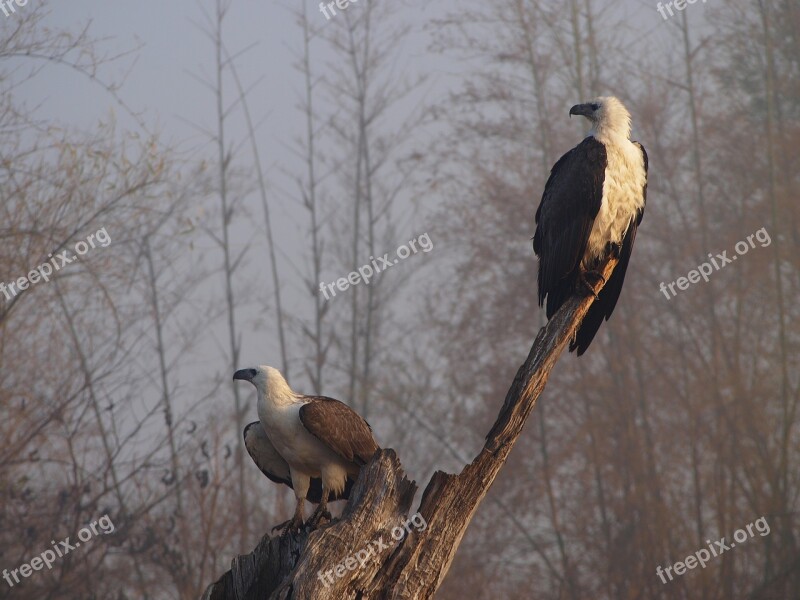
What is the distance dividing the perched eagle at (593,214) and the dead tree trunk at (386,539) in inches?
26.1

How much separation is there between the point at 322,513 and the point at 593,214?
1.71 meters

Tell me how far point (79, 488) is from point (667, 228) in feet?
22.8

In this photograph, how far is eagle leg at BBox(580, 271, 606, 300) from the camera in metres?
3.84

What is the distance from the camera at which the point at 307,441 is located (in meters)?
4.06
